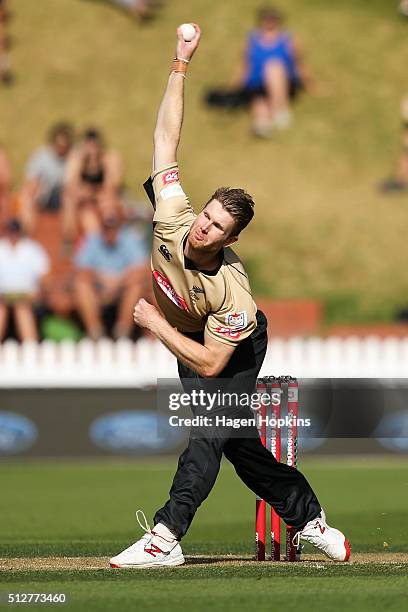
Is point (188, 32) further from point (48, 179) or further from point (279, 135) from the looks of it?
point (279, 135)

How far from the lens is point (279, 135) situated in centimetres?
2622

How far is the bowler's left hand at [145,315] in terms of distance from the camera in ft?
21.0

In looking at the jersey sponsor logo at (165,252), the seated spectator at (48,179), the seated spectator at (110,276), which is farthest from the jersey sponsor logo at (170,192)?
the seated spectator at (48,179)

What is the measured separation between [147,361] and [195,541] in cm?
704

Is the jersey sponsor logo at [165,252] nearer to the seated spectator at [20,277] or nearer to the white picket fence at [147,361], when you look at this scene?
the white picket fence at [147,361]

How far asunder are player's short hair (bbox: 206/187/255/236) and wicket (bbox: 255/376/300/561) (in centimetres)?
89

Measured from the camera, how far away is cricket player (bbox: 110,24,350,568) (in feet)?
20.8

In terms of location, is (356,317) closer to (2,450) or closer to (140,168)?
(140,168)

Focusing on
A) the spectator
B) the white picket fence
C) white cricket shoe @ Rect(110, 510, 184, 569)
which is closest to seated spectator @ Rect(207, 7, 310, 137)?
the spectator

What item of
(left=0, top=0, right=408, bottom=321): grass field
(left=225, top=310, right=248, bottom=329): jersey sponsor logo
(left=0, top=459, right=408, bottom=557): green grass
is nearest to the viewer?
(left=225, top=310, right=248, bottom=329): jersey sponsor logo

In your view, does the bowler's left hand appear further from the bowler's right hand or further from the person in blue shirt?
the person in blue shirt

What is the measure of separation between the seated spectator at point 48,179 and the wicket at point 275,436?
1143 cm

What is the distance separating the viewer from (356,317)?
2158 cm

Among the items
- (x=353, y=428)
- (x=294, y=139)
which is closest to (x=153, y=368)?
(x=353, y=428)
